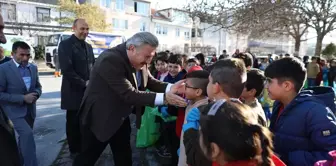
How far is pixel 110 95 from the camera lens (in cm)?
250

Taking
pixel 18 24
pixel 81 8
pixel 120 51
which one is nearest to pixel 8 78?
pixel 120 51

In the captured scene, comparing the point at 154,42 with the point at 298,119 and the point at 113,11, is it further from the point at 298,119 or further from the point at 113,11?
the point at 113,11

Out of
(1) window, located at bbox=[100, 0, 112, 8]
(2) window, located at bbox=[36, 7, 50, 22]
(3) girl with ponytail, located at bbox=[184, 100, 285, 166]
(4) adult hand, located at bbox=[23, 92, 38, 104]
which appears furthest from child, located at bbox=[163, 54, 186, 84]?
(1) window, located at bbox=[100, 0, 112, 8]

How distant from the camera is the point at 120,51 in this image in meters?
2.53

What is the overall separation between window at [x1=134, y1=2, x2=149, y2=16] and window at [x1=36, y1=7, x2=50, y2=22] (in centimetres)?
1148

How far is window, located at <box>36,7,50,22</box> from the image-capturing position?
2777 centimetres

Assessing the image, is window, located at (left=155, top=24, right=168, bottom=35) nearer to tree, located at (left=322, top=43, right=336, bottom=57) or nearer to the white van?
the white van

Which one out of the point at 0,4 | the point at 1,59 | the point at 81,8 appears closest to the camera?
the point at 1,59

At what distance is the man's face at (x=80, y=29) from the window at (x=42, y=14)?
1070 inches

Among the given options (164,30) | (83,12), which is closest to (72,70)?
(83,12)

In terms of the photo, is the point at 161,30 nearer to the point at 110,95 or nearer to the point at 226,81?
the point at 110,95

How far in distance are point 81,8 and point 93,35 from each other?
5875 millimetres

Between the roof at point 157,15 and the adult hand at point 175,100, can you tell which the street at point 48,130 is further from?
the roof at point 157,15

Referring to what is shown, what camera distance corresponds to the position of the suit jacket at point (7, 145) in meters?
2.28
